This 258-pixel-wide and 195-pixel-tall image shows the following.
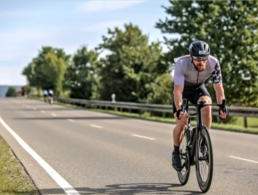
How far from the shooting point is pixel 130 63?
50906mm

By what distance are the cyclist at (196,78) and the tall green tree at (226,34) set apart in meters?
22.8

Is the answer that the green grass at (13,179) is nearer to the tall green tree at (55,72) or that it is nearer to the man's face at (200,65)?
the man's face at (200,65)

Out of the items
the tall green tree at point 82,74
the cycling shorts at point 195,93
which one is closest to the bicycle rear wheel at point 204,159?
the cycling shorts at point 195,93

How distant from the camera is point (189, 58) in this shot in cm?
581

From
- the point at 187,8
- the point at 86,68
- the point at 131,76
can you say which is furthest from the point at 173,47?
the point at 86,68

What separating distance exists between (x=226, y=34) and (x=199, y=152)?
78.7ft

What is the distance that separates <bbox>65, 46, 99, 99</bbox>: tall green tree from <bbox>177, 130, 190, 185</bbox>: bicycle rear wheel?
58912 millimetres

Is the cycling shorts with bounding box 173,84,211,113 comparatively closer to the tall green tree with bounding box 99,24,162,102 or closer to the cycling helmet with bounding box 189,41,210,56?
the cycling helmet with bounding box 189,41,210,56

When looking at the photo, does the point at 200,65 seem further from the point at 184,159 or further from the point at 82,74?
the point at 82,74

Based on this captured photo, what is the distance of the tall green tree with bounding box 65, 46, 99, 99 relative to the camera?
6575 centimetres

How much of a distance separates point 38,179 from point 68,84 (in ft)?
203

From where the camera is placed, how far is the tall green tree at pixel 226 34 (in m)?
28.8

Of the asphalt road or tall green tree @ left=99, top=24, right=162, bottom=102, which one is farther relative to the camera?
tall green tree @ left=99, top=24, right=162, bottom=102

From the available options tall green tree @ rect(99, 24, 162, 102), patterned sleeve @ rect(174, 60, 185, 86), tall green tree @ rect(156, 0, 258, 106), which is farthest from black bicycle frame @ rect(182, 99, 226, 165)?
tall green tree @ rect(99, 24, 162, 102)
